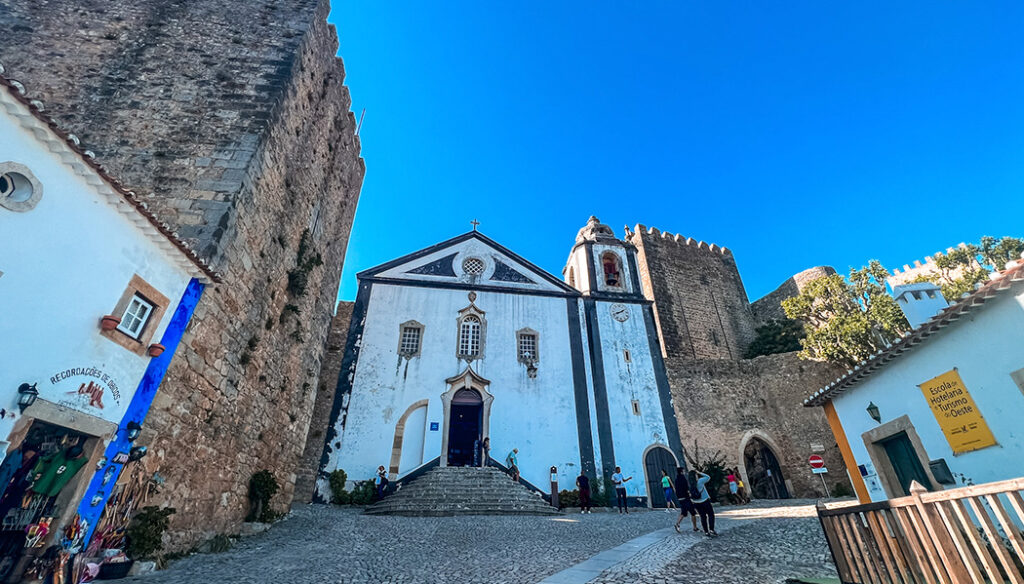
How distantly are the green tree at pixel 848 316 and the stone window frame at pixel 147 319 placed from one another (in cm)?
2288

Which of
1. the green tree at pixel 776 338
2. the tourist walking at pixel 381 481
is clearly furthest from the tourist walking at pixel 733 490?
the green tree at pixel 776 338

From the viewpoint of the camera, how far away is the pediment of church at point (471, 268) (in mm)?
17969

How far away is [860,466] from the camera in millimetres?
9148

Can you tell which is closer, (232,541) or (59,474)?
(59,474)

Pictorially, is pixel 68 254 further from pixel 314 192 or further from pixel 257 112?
pixel 314 192

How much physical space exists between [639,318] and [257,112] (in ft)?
49.0

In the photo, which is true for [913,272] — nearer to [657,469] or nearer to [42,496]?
[657,469]

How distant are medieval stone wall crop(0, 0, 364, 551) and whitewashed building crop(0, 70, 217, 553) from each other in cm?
59

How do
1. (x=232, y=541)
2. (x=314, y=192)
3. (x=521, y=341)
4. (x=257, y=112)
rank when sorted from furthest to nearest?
1. (x=521, y=341)
2. (x=314, y=192)
3. (x=257, y=112)
4. (x=232, y=541)

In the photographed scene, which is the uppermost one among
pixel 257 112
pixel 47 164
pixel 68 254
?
pixel 257 112

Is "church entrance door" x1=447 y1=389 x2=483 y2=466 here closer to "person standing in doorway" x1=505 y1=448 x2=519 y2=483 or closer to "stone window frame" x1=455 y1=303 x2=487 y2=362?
"person standing in doorway" x1=505 y1=448 x2=519 y2=483

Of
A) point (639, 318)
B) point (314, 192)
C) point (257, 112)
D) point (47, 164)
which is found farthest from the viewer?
point (639, 318)

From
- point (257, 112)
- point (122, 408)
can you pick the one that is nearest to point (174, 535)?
point (122, 408)

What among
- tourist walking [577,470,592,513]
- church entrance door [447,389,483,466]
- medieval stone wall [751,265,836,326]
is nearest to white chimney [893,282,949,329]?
tourist walking [577,470,592,513]
